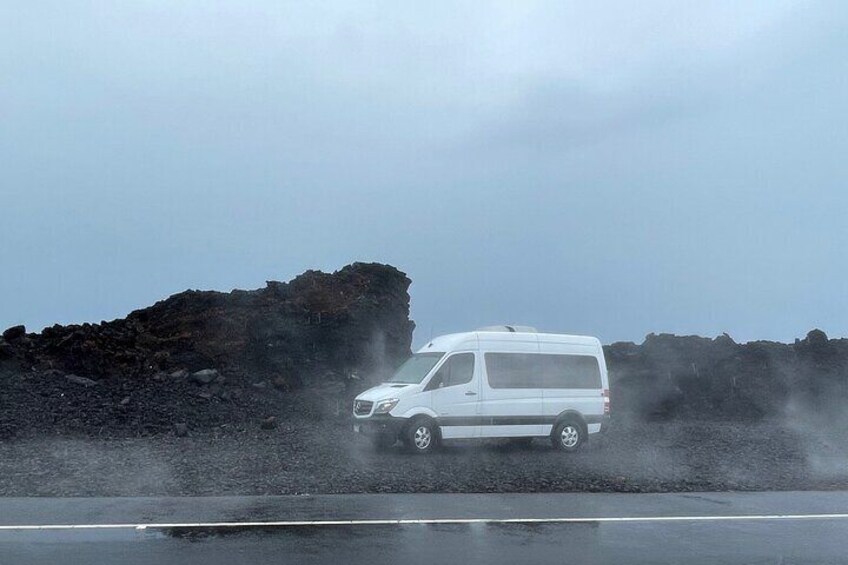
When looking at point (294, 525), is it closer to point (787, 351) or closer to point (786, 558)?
point (786, 558)

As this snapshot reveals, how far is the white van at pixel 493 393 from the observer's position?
59.7ft

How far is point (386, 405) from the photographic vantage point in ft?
59.3

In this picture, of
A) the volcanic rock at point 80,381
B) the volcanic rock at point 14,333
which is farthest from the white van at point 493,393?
the volcanic rock at point 14,333

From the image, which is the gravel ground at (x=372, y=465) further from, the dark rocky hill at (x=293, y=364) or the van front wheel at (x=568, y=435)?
the dark rocky hill at (x=293, y=364)

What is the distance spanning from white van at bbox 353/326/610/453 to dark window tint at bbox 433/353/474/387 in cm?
1

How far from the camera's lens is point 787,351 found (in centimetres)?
3092

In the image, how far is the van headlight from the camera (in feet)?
59.2

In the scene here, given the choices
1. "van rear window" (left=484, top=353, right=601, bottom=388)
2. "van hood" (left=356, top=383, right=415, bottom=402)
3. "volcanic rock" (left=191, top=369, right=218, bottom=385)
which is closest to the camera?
"van hood" (left=356, top=383, right=415, bottom=402)

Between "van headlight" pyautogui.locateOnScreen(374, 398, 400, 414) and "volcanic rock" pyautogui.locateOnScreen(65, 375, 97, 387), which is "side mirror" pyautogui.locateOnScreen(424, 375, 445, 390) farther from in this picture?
"volcanic rock" pyautogui.locateOnScreen(65, 375, 97, 387)

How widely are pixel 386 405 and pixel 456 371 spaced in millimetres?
1661

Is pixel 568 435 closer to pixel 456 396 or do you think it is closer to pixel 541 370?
pixel 541 370

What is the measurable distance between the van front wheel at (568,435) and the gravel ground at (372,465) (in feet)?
0.85

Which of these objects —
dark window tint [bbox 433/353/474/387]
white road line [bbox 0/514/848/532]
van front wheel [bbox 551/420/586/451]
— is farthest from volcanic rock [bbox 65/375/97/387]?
white road line [bbox 0/514/848/532]

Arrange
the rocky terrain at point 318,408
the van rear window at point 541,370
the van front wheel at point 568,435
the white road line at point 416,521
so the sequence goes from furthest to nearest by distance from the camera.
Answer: the van front wheel at point 568,435
the van rear window at point 541,370
the rocky terrain at point 318,408
the white road line at point 416,521
